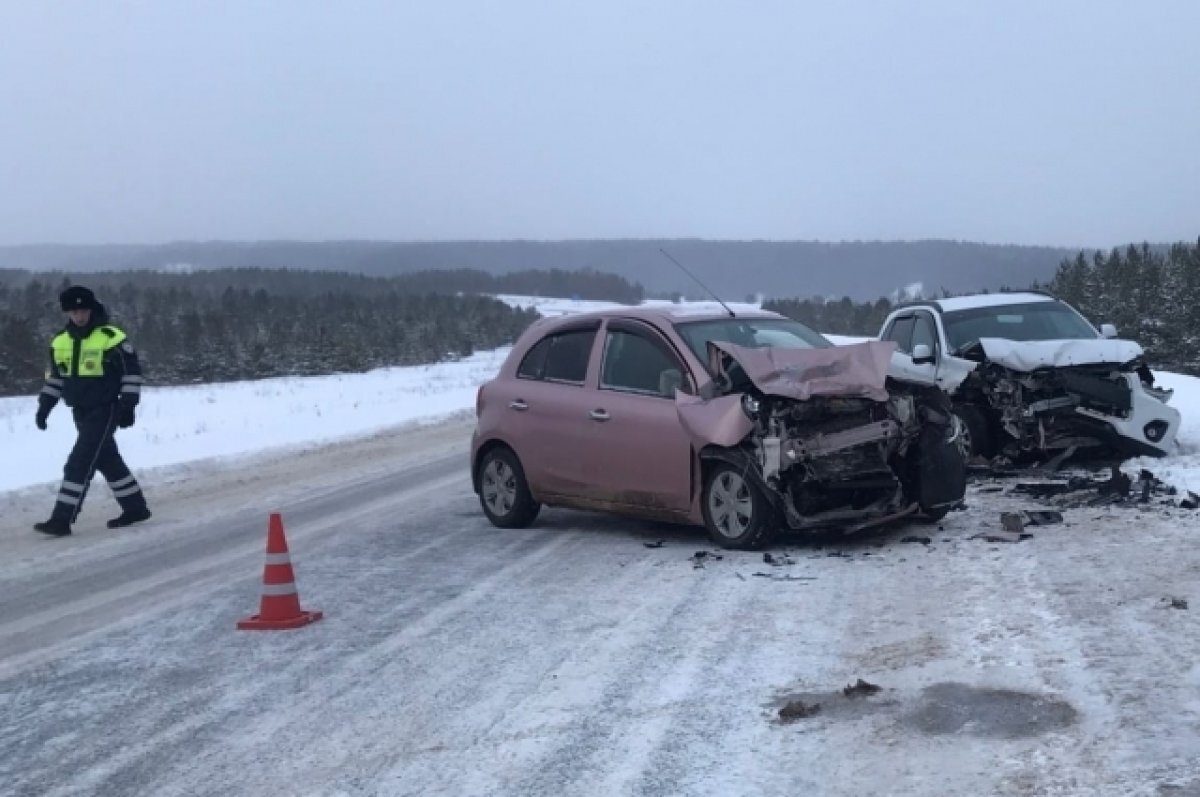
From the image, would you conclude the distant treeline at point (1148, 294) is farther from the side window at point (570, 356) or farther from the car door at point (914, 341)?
the side window at point (570, 356)

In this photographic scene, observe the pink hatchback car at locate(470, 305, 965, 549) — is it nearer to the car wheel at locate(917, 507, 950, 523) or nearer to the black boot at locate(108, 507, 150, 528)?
the car wheel at locate(917, 507, 950, 523)

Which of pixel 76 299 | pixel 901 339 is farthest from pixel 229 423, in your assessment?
pixel 901 339

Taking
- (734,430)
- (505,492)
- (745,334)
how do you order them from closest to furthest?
(734,430), (745,334), (505,492)

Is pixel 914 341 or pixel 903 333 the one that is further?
pixel 903 333

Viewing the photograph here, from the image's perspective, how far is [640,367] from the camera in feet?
32.5

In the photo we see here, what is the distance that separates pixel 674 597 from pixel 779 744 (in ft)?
9.20

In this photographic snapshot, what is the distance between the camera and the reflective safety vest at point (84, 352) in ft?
39.2

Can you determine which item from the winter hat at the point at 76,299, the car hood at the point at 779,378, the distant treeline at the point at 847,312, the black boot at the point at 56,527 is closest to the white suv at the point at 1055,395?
the car hood at the point at 779,378

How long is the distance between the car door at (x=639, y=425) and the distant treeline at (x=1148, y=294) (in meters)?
66.2

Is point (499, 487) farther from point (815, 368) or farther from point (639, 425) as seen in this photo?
point (815, 368)

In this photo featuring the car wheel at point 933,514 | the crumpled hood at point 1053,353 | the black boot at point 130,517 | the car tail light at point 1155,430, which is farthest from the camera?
the black boot at point 130,517

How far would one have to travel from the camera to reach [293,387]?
45844mm

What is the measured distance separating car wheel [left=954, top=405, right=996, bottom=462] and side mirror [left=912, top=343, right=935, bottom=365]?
0.80 m

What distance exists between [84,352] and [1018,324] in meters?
9.24
